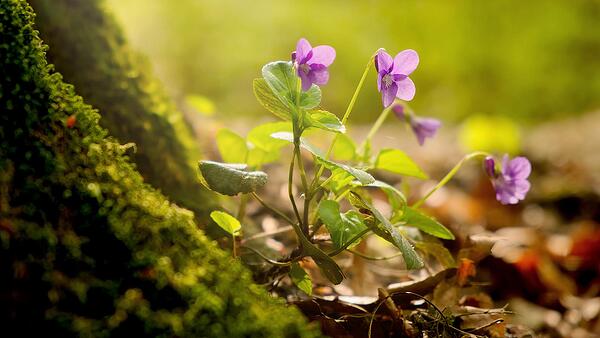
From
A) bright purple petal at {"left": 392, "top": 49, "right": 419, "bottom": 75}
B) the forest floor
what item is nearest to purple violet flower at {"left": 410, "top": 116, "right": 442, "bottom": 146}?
the forest floor

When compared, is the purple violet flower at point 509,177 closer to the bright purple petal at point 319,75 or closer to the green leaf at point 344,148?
the green leaf at point 344,148

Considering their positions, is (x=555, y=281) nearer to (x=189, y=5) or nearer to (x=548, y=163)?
(x=548, y=163)

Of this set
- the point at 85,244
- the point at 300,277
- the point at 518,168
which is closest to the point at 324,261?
the point at 300,277

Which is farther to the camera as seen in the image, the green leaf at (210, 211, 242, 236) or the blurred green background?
the blurred green background

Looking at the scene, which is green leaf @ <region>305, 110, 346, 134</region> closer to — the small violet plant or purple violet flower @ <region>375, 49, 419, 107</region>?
the small violet plant

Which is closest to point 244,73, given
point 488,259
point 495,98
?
point 495,98

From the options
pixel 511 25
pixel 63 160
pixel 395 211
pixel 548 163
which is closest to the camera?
pixel 63 160
